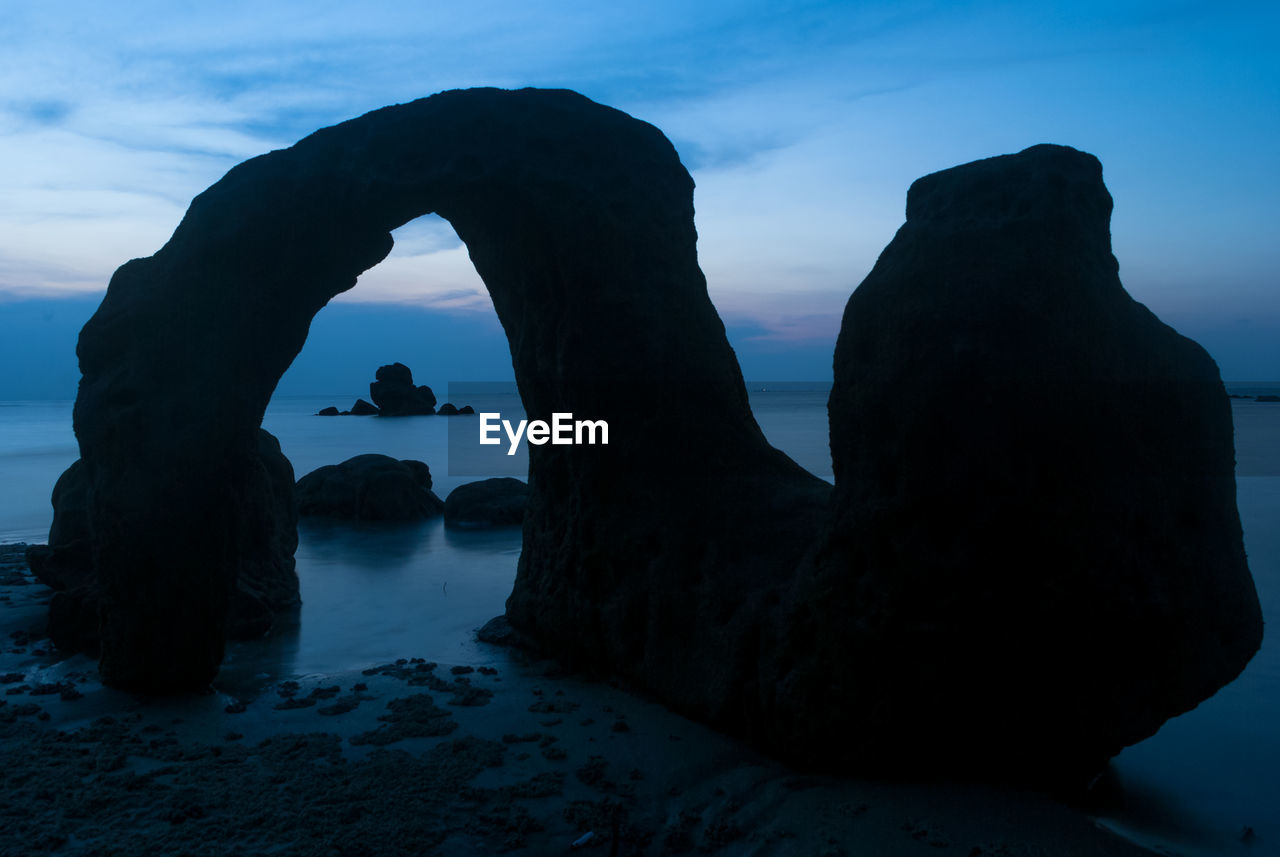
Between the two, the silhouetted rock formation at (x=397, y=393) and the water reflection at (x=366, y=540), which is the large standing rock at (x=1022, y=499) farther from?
the silhouetted rock formation at (x=397, y=393)

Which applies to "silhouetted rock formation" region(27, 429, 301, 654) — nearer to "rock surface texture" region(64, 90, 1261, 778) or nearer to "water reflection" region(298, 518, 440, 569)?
"rock surface texture" region(64, 90, 1261, 778)

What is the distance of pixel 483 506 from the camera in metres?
12.2

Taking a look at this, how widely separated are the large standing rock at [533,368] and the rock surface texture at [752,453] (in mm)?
17

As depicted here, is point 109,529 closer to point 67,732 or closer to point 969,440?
point 67,732

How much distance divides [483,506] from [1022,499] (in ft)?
31.4

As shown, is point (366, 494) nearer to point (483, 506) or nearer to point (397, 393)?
point (483, 506)

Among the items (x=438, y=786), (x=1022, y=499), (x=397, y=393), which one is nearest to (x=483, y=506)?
(x=438, y=786)

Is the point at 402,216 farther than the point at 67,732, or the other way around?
the point at 402,216

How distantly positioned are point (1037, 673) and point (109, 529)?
186 inches

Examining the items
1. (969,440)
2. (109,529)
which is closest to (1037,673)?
(969,440)

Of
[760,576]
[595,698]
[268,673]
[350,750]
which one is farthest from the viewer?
[268,673]

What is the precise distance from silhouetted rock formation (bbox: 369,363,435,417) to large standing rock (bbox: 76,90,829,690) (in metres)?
58.5

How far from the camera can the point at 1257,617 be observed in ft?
12.0

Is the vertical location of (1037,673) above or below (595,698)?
above
